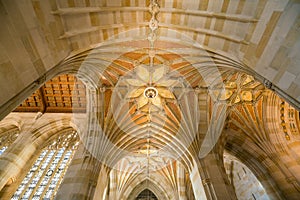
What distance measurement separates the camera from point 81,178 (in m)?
6.60

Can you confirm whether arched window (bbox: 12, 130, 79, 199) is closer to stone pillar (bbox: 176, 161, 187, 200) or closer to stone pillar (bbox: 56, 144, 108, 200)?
stone pillar (bbox: 56, 144, 108, 200)

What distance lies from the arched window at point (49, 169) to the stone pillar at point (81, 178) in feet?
9.52

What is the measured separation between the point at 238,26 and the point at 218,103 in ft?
18.8

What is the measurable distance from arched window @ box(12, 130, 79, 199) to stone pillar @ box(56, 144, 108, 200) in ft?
9.52

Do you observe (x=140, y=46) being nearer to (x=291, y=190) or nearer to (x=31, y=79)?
(x=31, y=79)

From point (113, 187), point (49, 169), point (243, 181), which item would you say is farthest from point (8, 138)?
point (243, 181)

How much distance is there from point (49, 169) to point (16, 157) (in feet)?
5.89

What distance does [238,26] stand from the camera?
13.2ft

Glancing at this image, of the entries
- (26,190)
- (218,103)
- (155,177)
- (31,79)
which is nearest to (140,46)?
(31,79)

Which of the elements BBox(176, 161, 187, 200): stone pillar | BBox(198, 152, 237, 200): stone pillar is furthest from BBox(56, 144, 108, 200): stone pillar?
BBox(176, 161, 187, 200): stone pillar

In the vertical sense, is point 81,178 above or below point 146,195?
below

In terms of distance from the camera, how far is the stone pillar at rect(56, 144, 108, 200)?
6.21m

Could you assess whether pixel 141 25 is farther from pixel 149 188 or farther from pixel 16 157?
pixel 149 188

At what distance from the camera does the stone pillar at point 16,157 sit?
Result: 26.1ft
